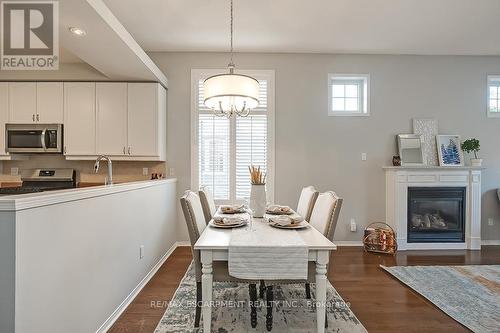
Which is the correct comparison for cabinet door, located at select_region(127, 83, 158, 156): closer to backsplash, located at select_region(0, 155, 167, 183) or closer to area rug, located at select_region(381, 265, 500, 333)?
backsplash, located at select_region(0, 155, 167, 183)

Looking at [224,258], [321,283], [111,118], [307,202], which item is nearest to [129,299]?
[224,258]

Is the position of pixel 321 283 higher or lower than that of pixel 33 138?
lower

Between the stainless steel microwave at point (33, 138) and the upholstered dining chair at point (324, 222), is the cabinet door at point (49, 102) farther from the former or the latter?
the upholstered dining chair at point (324, 222)

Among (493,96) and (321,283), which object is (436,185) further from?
(321,283)

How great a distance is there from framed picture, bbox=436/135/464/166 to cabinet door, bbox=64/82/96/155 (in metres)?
5.11

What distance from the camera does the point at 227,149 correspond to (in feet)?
14.0

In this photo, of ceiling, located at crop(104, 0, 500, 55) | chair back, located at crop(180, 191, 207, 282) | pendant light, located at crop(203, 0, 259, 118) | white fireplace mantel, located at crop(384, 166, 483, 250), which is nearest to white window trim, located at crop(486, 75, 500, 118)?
ceiling, located at crop(104, 0, 500, 55)

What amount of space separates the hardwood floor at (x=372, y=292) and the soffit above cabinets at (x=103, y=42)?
246 centimetres

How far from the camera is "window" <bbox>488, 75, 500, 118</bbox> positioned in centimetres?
441

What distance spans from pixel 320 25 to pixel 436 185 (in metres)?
A: 2.83

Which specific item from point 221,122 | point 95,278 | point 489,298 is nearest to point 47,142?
point 221,122

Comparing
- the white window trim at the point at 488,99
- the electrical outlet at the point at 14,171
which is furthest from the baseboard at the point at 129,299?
the white window trim at the point at 488,99

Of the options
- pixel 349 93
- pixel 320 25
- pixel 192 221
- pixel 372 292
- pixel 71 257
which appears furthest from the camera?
pixel 349 93

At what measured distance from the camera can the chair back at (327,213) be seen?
2.04m
